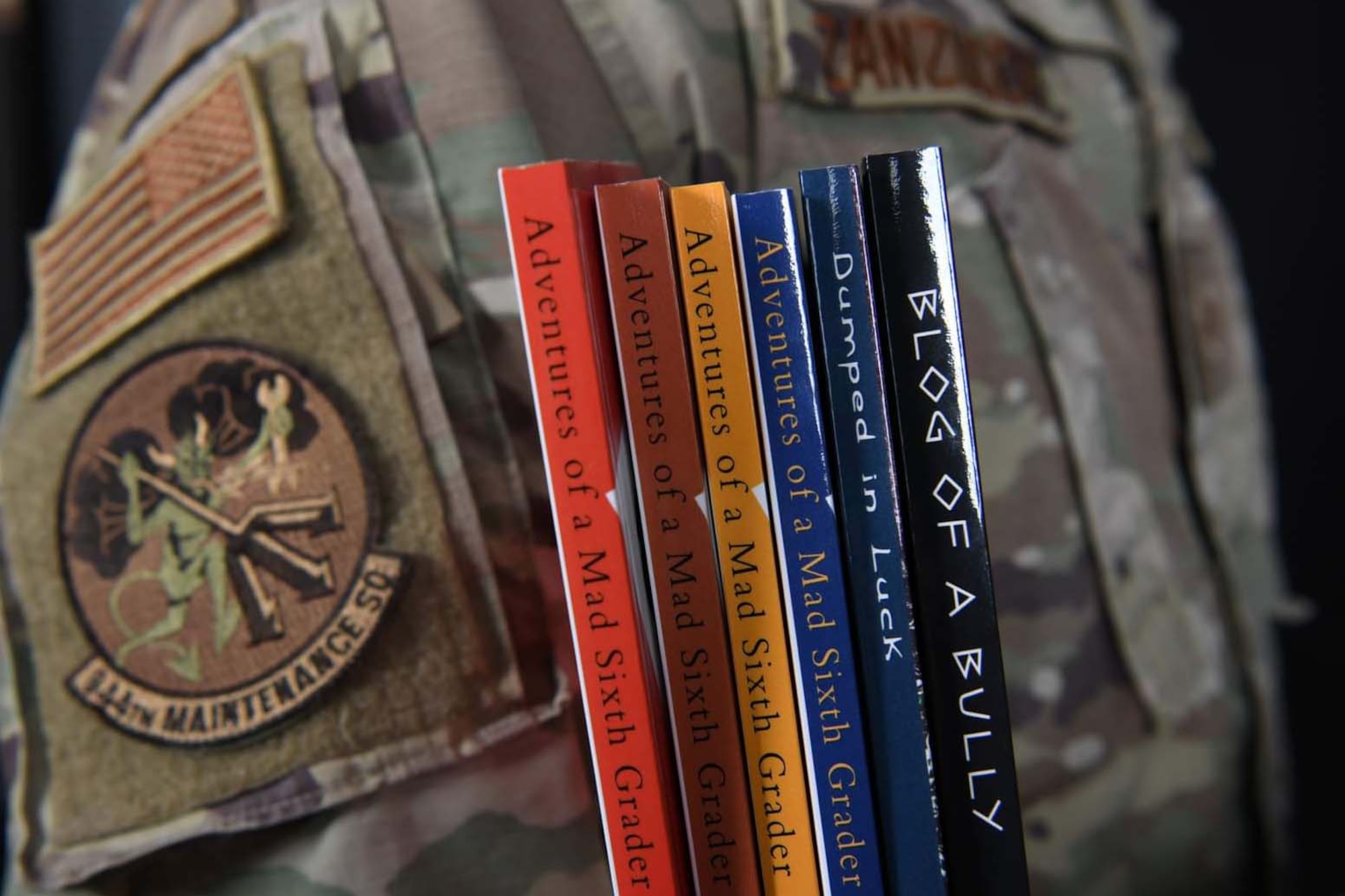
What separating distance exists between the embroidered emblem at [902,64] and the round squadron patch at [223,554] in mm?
378

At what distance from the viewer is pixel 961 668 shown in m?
0.44

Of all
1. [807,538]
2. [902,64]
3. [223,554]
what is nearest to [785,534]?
[807,538]

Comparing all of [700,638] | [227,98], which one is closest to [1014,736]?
[700,638]

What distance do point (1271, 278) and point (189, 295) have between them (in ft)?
4.42

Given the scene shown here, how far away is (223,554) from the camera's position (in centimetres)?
50

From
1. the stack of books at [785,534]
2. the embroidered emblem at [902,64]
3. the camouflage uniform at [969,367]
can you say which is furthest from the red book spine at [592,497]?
the embroidered emblem at [902,64]

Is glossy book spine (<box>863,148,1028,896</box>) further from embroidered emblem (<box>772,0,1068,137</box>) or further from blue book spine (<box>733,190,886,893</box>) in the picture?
embroidered emblem (<box>772,0,1068,137</box>)

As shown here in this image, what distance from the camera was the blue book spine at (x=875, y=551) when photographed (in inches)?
16.9

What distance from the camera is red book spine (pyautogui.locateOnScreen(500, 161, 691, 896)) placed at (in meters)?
0.42

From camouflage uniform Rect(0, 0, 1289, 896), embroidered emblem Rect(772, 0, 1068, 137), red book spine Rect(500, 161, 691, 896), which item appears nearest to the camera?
red book spine Rect(500, 161, 691, 896)

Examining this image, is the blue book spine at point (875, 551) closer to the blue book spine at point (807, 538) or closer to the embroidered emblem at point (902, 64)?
the blue book spine at point (807, 538)

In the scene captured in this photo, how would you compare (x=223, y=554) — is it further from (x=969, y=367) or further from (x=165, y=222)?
(x=969, y=367)

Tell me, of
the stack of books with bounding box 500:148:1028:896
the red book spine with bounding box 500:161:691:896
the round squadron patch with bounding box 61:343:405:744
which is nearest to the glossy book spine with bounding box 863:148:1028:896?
the stack of books with bounding box 500:148:1028:896

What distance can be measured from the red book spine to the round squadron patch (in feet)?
0.41
